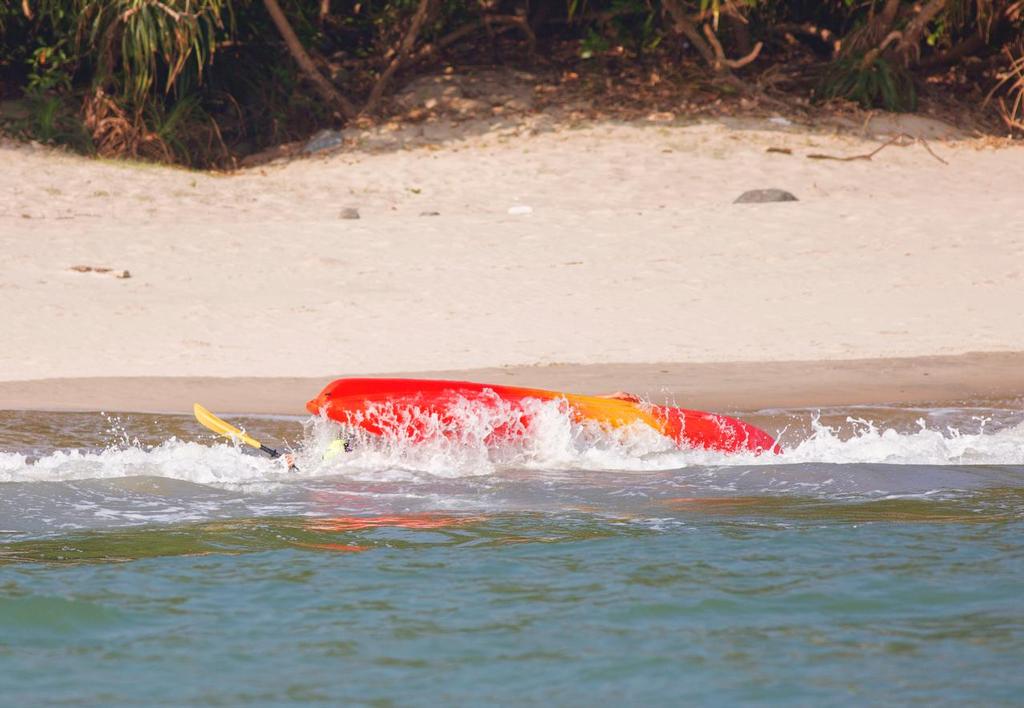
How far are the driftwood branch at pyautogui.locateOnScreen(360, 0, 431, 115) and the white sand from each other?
1.59 meters

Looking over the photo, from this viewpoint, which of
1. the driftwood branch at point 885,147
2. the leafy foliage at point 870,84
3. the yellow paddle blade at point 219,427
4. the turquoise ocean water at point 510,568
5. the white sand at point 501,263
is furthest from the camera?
the leafy foliage at point 870,84

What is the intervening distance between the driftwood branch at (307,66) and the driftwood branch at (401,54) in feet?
0.76

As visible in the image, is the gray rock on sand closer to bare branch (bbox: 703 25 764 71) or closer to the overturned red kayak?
bare branch (bbox: 703 25 764 71)

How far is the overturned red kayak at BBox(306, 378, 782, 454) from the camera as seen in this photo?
606cm

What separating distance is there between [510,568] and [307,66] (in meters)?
11.2

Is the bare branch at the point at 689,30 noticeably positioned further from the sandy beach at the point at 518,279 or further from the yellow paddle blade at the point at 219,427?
the yellow paddle blade at the point at 219,427

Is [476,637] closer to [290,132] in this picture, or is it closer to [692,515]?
[692,515]

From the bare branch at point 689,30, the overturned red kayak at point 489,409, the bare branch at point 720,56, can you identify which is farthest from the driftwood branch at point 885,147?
the overturned red kayak at point 489,409

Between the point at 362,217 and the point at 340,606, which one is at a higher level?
the point at 362,217

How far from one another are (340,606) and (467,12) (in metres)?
12.7

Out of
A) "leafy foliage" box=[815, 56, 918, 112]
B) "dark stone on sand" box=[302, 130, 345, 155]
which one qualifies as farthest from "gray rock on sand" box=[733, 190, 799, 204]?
"dark stone on sand" box=[302, 130, 345, 155]

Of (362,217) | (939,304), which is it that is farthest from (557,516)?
(362,217)

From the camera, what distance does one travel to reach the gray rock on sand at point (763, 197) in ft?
38.0

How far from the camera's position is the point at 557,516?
5.33 metres
